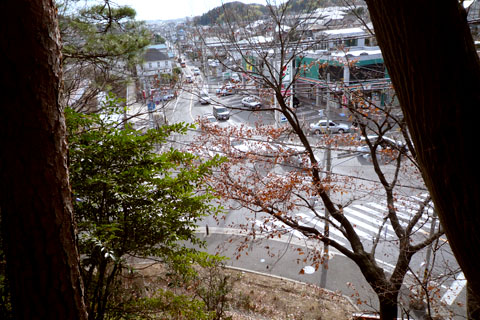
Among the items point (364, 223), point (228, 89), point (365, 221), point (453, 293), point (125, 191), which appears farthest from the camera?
point (365, 221)

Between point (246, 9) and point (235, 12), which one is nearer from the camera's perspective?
point (235, 12)

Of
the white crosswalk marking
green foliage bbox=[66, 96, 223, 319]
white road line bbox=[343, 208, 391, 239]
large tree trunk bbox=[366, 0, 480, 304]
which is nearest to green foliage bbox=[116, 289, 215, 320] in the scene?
green foliage bbox=[66, 96, 223, 319]

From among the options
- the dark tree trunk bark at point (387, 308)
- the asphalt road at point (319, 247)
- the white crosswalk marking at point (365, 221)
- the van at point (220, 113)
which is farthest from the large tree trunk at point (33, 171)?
the van at point (220, 113)

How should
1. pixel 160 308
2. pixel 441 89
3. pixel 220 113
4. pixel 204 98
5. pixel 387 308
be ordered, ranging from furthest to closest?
pixel 220 113
pixel 204 98
pixel 387 308
pixel 160 308
pixel 441 89

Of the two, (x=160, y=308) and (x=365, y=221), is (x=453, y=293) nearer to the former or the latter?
(x=365, y=221)

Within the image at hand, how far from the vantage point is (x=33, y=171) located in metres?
1.75

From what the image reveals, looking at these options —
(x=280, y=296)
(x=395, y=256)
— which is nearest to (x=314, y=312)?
(x=280, y=296)

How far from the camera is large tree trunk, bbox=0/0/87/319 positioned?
1.72 meters

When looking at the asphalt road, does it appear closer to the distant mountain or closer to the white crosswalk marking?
the white crosswalk marking

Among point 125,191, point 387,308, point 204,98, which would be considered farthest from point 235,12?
point 387,308

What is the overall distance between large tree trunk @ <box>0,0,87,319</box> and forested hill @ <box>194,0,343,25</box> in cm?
462

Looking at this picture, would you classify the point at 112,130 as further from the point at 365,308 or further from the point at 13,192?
the point at 365,308

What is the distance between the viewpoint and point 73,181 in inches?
126

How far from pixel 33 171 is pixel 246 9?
19.2 feet
